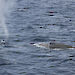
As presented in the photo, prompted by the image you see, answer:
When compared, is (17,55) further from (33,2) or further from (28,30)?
(33,2)

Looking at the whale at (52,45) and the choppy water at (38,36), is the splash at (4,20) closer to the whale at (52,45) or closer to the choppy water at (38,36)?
the choppy water at (38,36)

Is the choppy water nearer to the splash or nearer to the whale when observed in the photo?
the splash

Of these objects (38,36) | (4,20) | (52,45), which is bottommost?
(52,45)

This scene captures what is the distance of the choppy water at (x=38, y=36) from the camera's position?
25.7m

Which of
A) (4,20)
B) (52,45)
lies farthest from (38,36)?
(4,20)

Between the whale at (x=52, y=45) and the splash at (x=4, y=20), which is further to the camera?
the splash at (x=4, y=20)

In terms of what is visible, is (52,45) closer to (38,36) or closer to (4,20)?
(38,36)

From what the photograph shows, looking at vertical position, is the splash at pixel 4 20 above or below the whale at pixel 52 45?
above

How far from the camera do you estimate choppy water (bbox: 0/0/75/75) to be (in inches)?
1012

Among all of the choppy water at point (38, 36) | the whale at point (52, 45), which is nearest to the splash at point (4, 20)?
the choppy water at point (38, 36)

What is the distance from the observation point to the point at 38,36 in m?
34.5

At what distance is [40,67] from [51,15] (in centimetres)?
1942

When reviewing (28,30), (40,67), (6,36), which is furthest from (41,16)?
(40,67)

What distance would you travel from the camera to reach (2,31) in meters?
36.7
